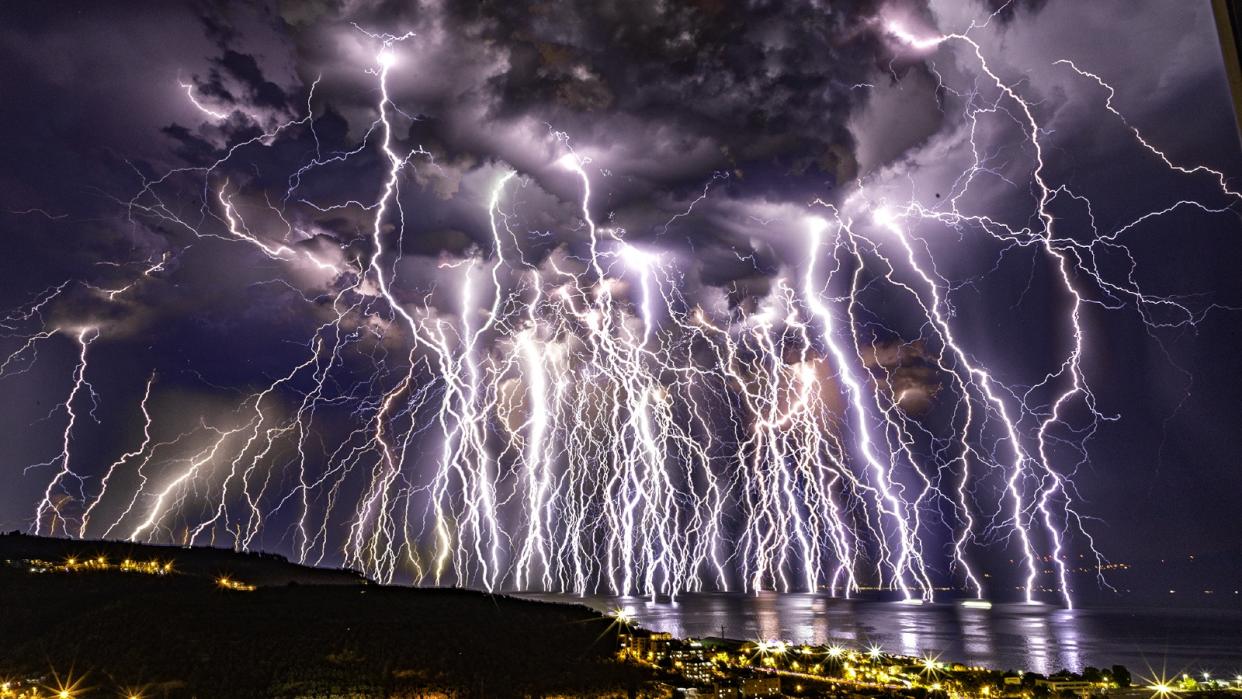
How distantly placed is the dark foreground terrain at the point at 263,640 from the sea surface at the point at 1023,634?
1298 inches

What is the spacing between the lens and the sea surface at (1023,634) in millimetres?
47047

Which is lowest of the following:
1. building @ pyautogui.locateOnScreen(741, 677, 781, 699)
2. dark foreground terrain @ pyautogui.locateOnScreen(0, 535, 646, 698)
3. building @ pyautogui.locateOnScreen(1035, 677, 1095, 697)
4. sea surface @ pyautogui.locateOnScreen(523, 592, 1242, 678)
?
sea surface @ pyautogui.locateOnScreen(523, 592, 1242, 678)

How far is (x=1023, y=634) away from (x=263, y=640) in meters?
70.2

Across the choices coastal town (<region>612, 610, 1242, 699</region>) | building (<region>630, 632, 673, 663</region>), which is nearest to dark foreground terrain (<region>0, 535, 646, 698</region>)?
building (<region>630, 632, 673, 663</region>)

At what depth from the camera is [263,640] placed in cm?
2027

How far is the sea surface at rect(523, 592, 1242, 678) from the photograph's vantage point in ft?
154

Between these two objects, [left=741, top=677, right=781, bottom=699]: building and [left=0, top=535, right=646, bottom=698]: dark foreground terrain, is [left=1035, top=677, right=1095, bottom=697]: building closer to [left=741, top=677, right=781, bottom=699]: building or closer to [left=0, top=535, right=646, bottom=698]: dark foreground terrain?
[left=741, top=677, right=781, bottom=699]: building

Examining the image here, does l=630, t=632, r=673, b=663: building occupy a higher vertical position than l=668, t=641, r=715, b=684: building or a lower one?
higher

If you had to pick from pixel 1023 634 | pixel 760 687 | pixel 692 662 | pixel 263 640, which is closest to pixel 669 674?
pixel 760 687

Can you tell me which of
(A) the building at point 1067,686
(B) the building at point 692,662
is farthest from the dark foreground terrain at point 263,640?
(A) the building at point 1067,686

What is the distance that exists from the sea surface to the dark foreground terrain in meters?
33.0

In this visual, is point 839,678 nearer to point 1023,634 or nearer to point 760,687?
point 760,687

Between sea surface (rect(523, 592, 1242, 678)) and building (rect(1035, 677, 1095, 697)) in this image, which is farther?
sea surface (rect(523, 592, 1242, 678))

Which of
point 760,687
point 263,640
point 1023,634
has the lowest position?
point 1023,634
